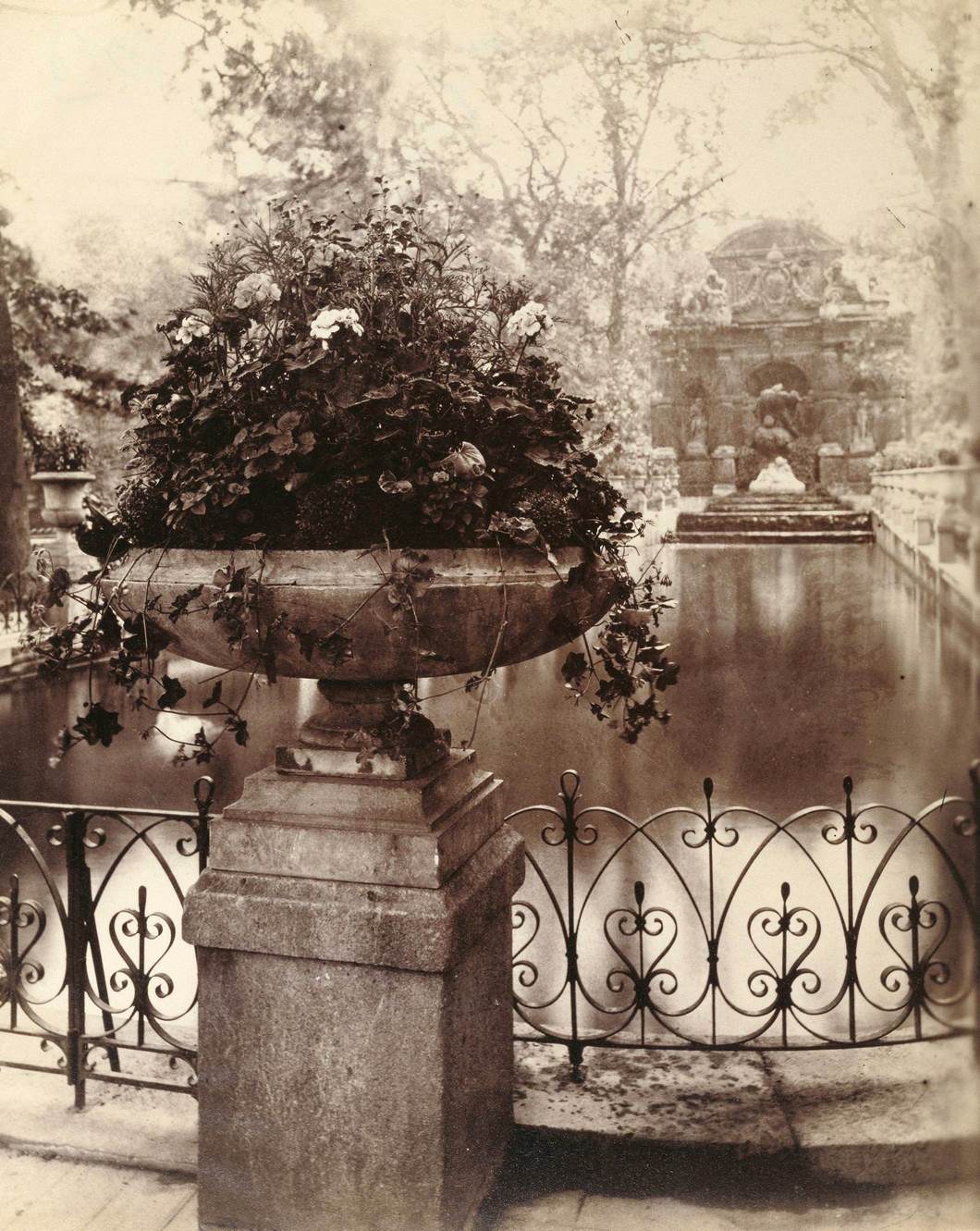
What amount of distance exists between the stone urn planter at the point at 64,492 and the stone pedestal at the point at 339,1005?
6.67 m

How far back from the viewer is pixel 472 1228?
5.80 feet

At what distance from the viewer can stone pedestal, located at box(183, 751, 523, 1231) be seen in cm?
167

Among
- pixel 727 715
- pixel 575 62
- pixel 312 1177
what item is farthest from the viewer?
pixel 727 715

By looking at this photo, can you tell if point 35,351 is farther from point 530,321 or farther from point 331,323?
point 331,323

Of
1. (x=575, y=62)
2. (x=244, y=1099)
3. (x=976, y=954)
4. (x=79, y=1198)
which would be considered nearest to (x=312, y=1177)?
(x=244, y=1099)

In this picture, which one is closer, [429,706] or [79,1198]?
[79,1198]

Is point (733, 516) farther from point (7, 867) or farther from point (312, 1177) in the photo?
point (312, 1177)

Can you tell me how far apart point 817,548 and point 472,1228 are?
4.80 metres

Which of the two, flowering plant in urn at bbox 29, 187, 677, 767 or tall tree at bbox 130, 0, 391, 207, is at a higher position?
tall tree at bbox 130, 0, 391, 207

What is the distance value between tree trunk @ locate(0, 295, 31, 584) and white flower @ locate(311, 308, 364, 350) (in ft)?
20.3

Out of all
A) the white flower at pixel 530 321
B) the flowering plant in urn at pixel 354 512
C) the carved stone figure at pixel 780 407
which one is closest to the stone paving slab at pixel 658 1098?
the flowering plant in urn at pixel 354 512

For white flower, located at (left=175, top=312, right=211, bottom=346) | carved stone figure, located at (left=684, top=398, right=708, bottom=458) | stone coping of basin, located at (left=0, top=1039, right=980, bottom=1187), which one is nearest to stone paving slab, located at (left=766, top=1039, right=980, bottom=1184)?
stone coping of basin, located at (left=0, top=1039, right=980, bottom=1187)

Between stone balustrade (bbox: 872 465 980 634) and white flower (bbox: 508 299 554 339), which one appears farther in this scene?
white flower (bbox: 508 299 554 339)

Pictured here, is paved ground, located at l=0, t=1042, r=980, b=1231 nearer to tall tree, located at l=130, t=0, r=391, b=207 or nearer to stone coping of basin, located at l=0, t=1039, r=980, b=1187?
stone coping of basin, located at l=0, t=1039, r=980, b=1187
